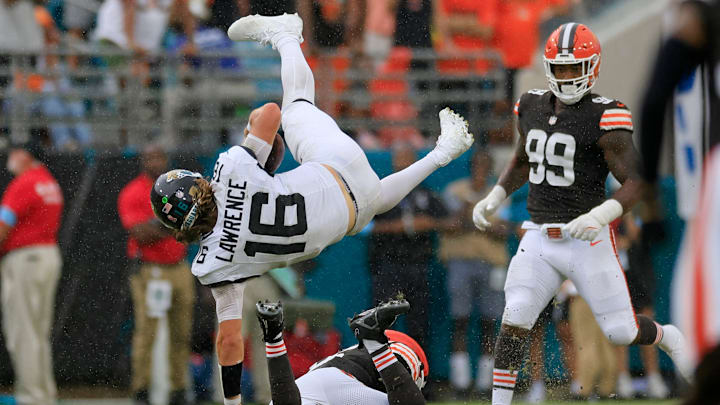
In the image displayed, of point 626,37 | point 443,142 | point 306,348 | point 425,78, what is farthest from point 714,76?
point 626,37

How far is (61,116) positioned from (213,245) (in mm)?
3844

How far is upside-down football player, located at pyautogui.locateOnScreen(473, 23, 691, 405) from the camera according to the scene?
525cm

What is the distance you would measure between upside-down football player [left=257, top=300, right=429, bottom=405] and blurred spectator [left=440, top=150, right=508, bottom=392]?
270cm

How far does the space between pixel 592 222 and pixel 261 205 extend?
1515mm

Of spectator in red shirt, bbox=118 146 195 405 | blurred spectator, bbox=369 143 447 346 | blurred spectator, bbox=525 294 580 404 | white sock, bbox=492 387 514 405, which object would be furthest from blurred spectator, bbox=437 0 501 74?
white sock, bbox=492 387 514 405

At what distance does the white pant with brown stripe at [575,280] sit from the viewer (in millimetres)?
5262

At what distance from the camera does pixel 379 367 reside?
15.8ft

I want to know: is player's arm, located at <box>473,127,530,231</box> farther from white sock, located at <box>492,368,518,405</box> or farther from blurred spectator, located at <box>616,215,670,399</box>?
blurred spectator, located at <box>616,215,670,399</box>

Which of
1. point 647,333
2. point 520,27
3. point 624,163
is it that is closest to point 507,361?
point 647,333

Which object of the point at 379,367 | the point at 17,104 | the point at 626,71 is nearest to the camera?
the point at 379,367

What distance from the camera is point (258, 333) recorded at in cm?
778

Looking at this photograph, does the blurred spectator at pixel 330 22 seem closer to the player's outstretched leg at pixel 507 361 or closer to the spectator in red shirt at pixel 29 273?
the spectator in red shirt at pixel 29 273

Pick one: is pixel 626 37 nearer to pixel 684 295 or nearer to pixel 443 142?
pixel 443 142

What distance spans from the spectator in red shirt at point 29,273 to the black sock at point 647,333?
4.15 meters
